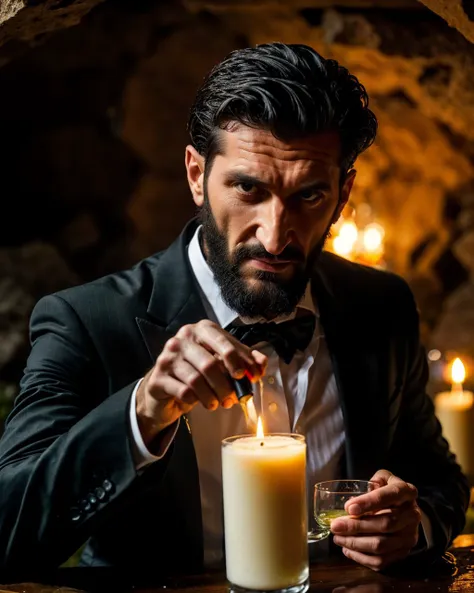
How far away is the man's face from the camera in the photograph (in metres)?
2.29

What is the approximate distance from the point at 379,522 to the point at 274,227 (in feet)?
2.55

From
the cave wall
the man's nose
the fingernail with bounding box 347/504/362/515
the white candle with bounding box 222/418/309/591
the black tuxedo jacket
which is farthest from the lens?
the cave wall

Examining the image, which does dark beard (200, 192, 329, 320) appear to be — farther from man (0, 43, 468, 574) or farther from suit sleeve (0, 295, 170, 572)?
suit sleeve (0, 295, 170, 572)

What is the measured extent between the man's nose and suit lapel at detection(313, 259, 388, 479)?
1.85 feet

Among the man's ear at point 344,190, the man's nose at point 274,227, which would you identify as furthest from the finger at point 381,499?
the man's ear at point 344,190

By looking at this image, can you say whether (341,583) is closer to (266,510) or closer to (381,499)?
(381,499)

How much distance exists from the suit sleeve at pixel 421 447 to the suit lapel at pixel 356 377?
0.52ft

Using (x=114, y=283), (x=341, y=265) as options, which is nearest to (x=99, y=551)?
(x=114, y=283)

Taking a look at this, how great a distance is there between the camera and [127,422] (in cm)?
200

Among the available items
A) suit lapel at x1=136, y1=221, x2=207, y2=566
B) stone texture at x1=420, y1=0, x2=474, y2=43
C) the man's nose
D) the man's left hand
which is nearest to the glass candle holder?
the man's left hand

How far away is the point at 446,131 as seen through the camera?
6.19m

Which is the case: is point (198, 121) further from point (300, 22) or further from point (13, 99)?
point (13, 99)

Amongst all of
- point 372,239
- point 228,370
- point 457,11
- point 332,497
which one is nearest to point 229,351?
point 228,370

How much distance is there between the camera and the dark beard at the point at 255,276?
2.33m
